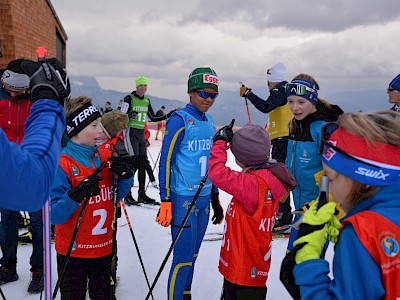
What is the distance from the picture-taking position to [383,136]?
4.59ft

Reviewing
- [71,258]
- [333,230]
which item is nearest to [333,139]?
[333,230]

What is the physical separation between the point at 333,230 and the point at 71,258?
80.7 inches

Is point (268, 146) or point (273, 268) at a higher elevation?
point (268, 146)

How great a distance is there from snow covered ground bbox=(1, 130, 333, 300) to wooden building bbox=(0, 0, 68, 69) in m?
5.57

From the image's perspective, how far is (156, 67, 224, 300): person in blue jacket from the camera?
126 inches

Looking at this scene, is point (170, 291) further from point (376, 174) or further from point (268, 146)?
point (376, 174)

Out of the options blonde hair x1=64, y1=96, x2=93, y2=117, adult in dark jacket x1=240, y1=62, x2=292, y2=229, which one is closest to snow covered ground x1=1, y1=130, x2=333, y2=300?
adult in dark jacket x1=240, y1=62, x2=292, y2=229

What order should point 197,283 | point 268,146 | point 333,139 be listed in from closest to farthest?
point 333,139, point 268,146, point 197,283

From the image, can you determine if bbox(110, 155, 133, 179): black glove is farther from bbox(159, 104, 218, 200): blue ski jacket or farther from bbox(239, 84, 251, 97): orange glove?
bbox(239, 84, 251, 97): orange glove

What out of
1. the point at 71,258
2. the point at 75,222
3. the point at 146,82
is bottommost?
the point at 71,258

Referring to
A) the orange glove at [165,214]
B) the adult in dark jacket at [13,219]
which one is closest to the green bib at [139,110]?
the adult in dark jacket at [13,219]

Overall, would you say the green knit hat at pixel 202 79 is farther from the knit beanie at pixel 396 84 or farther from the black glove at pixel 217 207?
the knit beanie at pixel 396 84

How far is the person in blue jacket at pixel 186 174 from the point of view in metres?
3.20

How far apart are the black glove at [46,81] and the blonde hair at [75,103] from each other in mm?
977
